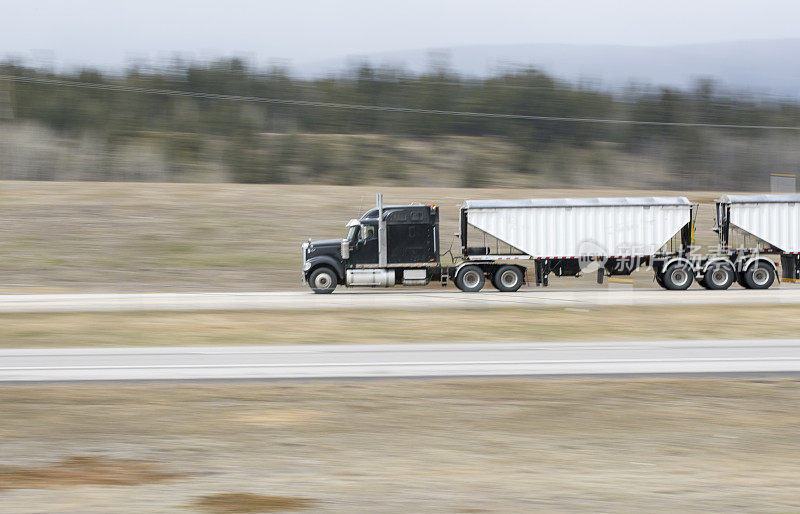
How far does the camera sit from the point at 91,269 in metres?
33.4

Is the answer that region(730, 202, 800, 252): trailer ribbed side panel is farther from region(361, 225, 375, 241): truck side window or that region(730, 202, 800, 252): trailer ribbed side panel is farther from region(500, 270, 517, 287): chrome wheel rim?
region(361, 225, 375, 241): truck side window

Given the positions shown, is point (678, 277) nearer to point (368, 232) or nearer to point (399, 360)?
point (368, 232)

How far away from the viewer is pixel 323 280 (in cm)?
2764

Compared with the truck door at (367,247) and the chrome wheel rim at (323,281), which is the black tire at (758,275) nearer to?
the truck door at (367,247)

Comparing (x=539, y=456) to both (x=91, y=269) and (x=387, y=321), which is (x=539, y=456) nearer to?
(x=387, y=321)

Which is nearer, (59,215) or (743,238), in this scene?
(743,238)

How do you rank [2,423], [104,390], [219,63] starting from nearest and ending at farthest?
[2,423], [104,390], [219,63]

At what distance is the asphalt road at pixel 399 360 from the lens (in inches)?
481

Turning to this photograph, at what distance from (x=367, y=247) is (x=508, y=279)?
4814 millimetres

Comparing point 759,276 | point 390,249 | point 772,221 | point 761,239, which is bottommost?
point 759,276

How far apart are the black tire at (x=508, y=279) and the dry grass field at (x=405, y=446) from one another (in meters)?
16.3

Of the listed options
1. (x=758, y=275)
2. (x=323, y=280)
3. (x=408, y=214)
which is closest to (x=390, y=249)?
(x=408, y=214)

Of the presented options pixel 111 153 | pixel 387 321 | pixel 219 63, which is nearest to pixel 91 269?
pixel 387 321

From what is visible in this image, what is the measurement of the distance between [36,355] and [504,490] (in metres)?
10.5
